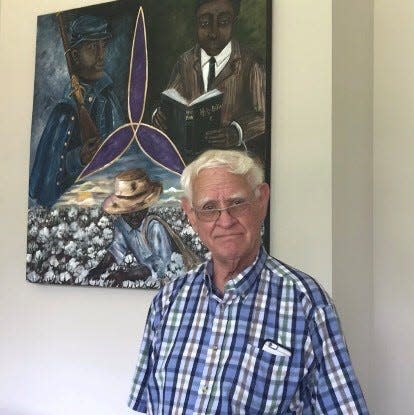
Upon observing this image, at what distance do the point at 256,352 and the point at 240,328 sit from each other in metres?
0.06

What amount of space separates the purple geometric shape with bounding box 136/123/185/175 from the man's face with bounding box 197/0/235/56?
349 mm

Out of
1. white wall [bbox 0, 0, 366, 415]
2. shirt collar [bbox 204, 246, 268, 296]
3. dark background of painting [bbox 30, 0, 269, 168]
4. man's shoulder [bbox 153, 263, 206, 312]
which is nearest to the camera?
shirt collar [bbox 204, 246, 268, 296]

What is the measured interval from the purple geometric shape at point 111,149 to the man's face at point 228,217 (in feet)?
3.04

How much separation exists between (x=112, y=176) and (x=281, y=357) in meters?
1.20

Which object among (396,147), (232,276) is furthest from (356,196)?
(232,276)

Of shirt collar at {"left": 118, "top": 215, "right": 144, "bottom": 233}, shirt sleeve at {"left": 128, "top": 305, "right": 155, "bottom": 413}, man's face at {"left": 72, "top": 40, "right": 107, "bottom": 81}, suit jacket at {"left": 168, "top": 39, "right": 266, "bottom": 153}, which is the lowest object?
shirt sleeve at {"left": 128, "top": 305, "right": 155, "bottom": 413}

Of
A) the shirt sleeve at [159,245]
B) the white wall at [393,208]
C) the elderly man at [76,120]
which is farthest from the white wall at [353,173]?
the elderly man at [76,120]

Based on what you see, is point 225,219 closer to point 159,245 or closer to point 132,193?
point 159,245

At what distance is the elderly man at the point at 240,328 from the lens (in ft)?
3.68

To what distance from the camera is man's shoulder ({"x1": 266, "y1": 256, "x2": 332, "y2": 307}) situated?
1.17 metres

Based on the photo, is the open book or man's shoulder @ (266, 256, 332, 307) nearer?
man's shoulder @ (266, 256, 332, 307)

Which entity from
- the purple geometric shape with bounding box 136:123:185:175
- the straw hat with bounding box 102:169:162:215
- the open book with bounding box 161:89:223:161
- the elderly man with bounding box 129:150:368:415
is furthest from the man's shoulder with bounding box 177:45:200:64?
the elderly man with bounding box 129:150:368:415

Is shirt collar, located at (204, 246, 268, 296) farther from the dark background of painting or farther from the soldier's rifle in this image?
the soldier's rifle

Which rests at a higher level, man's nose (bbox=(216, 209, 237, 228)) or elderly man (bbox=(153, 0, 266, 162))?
elderly man (bbox=(153, 0, 266, 162))
